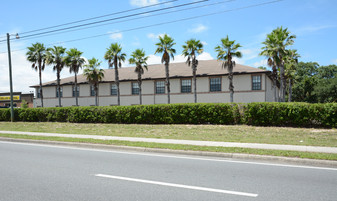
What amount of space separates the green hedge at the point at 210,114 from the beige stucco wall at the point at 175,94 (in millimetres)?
14362

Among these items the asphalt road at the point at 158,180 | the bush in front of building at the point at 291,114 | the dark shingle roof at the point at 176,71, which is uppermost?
the dark shingle roof at the point at 176,71

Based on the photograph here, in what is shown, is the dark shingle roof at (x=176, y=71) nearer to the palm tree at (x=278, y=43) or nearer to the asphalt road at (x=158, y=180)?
the palm tree at (x=278, y=43)

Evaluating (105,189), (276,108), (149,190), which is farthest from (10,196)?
(276,108)

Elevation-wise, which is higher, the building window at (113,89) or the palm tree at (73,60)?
the palm tree at (73,60)

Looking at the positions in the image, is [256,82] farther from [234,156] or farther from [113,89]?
[234,156]

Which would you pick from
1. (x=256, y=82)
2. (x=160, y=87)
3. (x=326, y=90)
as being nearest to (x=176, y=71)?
(x=160, y=87)

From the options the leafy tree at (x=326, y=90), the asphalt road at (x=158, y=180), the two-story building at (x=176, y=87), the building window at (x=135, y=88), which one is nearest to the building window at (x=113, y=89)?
the two-story building at (x=176, y=87)

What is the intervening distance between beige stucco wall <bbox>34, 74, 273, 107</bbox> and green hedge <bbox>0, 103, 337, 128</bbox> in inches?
565

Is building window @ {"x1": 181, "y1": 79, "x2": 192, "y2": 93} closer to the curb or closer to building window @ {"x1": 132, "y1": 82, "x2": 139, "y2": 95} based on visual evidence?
building window @ {"x1": 132, "y1": 82, "x2": 139, "y2": 95}

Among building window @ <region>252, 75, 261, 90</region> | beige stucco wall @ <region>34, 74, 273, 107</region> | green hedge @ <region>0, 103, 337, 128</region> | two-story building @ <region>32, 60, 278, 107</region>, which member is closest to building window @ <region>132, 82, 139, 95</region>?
two-story building @ <region>32, 60, 278, 107</region>

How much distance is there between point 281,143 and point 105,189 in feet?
28.6

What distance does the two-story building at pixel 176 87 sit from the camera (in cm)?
3415

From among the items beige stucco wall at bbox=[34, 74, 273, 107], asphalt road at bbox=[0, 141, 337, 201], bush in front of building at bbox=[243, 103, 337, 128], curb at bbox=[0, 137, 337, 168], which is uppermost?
beige stucco wall at bbox=[34, 74, 273, 107]

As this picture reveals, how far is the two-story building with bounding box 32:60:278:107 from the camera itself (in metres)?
34.2
